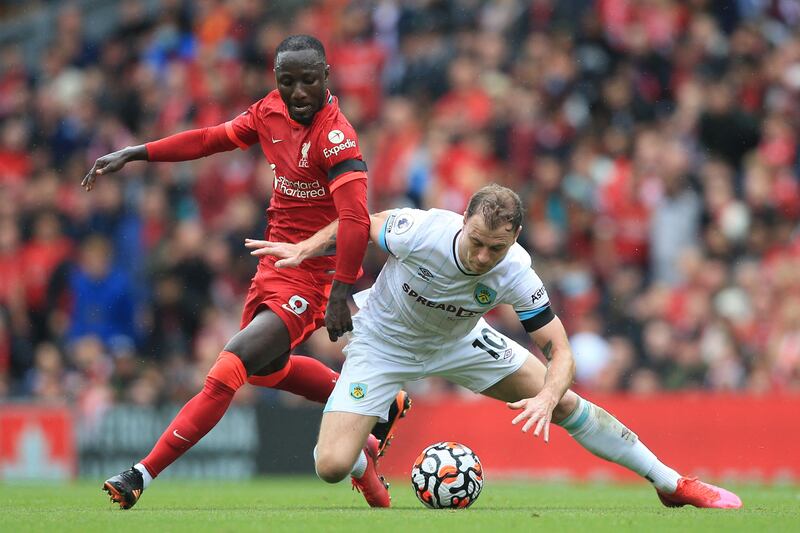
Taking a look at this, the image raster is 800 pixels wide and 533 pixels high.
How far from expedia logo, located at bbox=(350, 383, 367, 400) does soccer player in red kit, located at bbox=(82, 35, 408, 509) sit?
0.46 meters

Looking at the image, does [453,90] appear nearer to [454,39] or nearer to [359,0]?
[454,39]

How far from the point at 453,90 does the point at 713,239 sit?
4.22 m

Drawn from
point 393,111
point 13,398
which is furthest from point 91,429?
point 393,111

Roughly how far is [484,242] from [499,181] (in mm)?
8888

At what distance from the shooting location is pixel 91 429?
16.1m

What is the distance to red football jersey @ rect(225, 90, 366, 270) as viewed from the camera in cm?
886

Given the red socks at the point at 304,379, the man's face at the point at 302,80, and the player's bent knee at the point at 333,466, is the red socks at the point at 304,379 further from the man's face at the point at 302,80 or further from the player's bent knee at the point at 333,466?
the man's face at the point at 302,80

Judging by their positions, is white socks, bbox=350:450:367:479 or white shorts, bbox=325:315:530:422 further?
white socks, bbox=350:450:367:479

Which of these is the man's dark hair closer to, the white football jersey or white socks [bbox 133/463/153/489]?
the white football jersey

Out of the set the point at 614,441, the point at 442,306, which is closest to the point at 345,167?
the point at 442,306

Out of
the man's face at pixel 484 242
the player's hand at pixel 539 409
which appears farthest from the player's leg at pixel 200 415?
the player's hand at pixel 539 409

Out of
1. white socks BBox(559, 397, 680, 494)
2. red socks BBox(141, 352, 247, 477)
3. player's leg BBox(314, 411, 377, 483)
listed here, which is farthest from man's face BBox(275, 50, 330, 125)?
white socks BBox(559, 397, 680, 494)

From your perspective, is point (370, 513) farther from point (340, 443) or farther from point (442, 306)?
point (442, 306)

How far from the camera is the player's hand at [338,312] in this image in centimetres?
859
